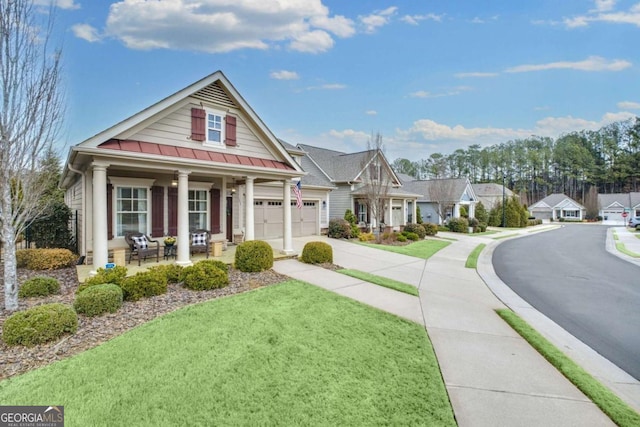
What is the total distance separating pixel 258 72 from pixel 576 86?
775 inches

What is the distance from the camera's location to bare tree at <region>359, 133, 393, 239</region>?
18.8 metres

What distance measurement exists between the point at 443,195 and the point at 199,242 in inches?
1019

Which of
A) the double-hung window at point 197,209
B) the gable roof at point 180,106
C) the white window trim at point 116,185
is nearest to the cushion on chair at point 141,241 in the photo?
the white window trim at point 116,185

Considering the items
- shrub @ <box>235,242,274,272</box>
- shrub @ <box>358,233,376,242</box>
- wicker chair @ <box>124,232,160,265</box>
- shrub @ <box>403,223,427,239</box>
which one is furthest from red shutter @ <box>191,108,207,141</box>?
shrub @ <box>403,223,427,239</box>

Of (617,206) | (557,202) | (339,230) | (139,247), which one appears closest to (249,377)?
(139,247)

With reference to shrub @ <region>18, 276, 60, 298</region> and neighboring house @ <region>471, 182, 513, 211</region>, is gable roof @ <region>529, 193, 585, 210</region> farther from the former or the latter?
shrub @ <region>18, 276, 60, 298</region>

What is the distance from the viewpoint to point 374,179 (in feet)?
64.8

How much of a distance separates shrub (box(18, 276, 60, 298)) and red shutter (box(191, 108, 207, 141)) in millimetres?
5456

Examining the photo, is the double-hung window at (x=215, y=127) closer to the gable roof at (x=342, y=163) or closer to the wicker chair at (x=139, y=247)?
the wicker chair at (x=139, y=247)

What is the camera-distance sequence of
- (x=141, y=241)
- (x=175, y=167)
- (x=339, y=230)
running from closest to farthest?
1. (x=175, y=167)
2. (x=141, y=241)
3. (x=339, y=230)

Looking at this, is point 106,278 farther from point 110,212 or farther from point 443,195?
point 443,195

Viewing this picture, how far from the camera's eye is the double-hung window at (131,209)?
10.2 meters

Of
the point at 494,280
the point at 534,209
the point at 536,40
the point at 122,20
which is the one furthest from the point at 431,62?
the point at 534,209

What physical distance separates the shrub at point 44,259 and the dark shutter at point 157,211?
261 cm
